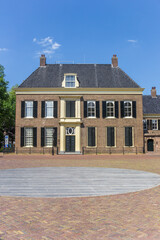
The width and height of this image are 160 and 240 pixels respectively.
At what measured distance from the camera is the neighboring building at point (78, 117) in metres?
29.0

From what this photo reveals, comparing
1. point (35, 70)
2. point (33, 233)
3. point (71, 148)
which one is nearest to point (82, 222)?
point (33, 233)

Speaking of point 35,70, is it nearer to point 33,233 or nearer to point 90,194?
point 90,194

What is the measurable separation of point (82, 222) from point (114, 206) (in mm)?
1386

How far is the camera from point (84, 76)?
31078 millimetres

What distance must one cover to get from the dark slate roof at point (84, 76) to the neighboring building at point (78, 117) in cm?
31

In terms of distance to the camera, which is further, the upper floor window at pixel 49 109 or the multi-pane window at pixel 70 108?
the multi-pane window at pixel 70 108

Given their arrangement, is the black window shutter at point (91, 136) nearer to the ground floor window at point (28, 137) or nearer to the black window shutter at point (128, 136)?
the black window shutter at point (128, 136)

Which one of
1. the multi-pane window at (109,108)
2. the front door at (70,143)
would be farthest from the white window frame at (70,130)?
the multi-pane window at (109,108)

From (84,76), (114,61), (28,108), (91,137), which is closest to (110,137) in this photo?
(91,137)

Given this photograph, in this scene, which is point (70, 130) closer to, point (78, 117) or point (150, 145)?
point (78, 117)

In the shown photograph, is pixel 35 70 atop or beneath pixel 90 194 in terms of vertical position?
atop

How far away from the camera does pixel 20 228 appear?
159 inches

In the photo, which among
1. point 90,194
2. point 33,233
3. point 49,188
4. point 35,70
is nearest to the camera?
point 33,233

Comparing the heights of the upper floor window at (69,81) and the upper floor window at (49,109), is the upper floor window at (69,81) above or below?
above
